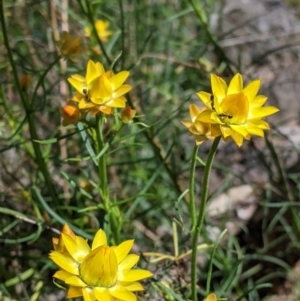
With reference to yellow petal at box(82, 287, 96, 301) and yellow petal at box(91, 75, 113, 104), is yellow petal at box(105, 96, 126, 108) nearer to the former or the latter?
yellow petal at box(91, 75, 113, 104)

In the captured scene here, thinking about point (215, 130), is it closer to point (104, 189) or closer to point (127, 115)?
point (127, 115)

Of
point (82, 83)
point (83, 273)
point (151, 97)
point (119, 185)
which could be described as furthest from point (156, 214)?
point (83, 273)

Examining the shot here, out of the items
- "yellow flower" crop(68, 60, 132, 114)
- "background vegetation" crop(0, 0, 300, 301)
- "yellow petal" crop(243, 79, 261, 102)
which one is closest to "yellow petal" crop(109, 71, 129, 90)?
"yellow flower" crop(68, 60, 132, 114)

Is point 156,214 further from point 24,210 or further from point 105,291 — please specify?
point 105,291

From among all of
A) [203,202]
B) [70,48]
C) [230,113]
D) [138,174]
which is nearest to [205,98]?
[230,113]

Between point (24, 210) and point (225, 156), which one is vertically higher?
point (24, 210)
